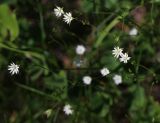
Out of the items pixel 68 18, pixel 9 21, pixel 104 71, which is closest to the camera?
pixel 68 18

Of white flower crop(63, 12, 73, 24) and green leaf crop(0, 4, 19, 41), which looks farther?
green leaf crop(0, 4, 19, 41)

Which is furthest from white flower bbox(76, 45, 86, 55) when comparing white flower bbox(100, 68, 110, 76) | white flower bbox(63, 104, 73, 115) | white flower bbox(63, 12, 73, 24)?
white flower bbox(63, 12, 73, 24)

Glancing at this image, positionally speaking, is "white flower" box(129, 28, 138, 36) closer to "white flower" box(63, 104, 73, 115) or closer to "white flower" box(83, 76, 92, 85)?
"white flower" box(83, 76, 92, 85)

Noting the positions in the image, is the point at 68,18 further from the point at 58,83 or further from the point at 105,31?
the point at 58,83

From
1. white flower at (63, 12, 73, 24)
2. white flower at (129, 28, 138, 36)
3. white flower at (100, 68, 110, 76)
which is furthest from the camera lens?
white flower at (129, 28, 138, 36)

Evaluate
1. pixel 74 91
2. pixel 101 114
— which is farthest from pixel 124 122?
pixel 74 91

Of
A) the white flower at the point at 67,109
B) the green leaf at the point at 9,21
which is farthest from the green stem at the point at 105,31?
the green leaf at the point at 9,21

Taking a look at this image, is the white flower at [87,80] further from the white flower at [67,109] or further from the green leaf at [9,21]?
the green leaf at [9,21]

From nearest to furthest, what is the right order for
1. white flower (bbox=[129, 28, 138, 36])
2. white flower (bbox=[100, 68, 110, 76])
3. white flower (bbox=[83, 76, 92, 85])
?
white flower (bbox=[100, 68, 110, 76]), white flower (bbox=[83, 76, 92, 85]), white flower (bbox=[129, 28, 138, 36])

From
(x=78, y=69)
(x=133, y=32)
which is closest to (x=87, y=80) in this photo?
(x=78, y=69)
